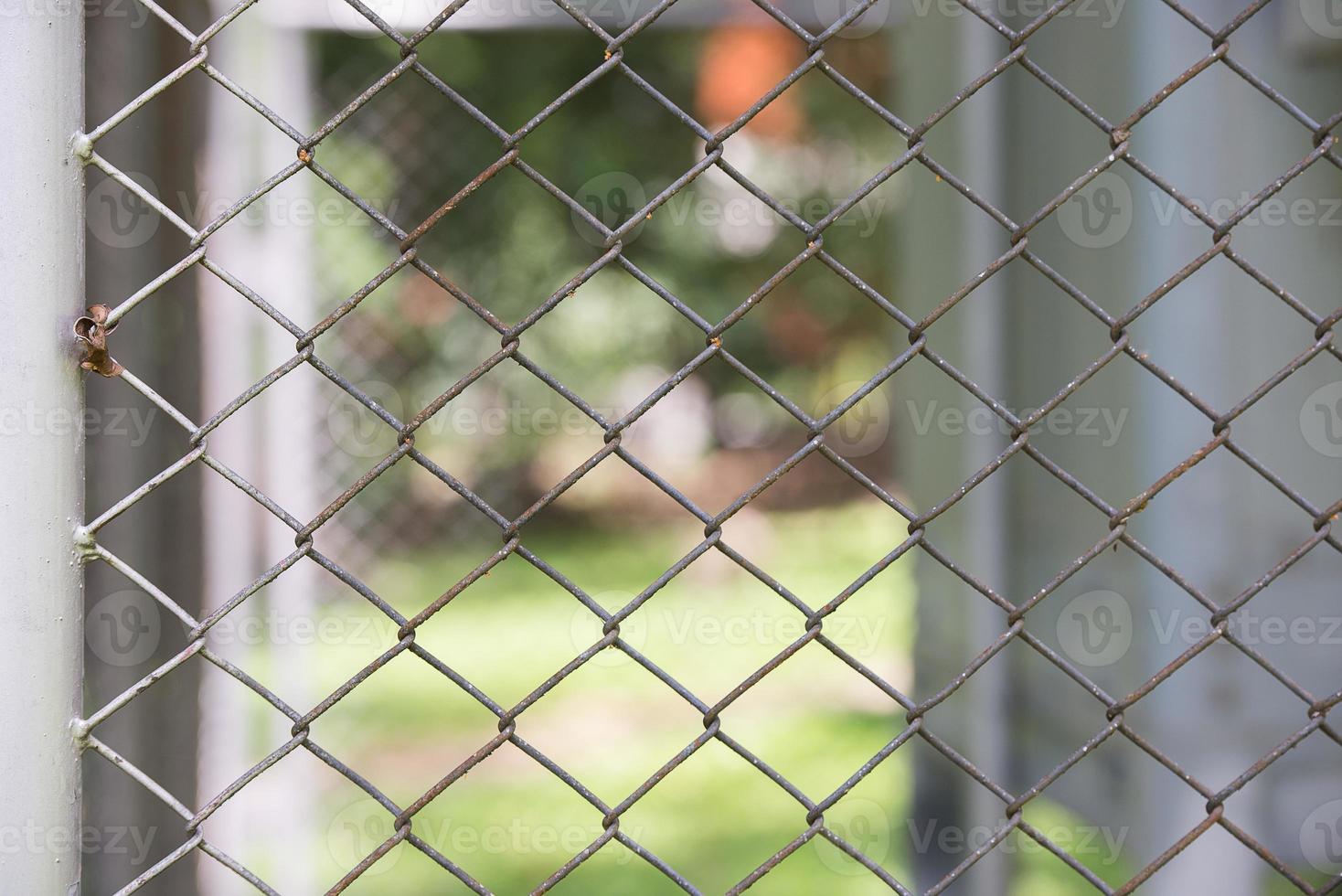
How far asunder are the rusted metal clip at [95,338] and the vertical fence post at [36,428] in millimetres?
12

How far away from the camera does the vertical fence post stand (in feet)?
3.45

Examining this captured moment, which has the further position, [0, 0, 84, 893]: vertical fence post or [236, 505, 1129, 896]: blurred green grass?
[236, 505, 1129, 896]: blurred green grass

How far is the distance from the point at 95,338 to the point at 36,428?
10cm

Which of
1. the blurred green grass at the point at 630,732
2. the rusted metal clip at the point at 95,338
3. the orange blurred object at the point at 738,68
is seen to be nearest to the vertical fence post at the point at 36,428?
the rusted metal clip at the point at 95,338

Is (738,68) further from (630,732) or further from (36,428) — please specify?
(36,428)

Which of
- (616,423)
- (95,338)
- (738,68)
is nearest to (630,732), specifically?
(616,423)

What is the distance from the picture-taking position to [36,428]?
1057 millimetres

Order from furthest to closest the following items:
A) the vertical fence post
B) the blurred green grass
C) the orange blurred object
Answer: the orange blurred object
the blurred green grass
the vertical fence post

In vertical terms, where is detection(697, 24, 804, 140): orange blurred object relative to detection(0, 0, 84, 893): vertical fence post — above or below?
above

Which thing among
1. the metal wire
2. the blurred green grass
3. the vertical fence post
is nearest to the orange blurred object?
the blurred green grass

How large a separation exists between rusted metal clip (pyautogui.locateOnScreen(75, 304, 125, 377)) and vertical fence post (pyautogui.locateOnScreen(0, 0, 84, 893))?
12 mm

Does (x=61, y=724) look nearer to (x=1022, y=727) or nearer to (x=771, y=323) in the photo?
(x=1022, y=727)

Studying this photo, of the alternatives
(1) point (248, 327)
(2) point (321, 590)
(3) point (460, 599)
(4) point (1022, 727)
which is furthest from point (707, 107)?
(4) point (1022, 727)

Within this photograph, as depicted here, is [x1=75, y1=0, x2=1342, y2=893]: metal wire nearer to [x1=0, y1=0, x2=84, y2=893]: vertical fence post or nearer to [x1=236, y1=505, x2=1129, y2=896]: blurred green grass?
[x1=0, y1=0, x2=84, y2=893]: vertical fence post
